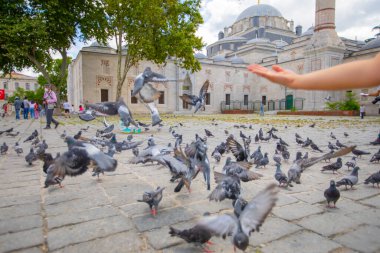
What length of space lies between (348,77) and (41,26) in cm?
2509

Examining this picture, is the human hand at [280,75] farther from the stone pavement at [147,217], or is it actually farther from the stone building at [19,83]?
the stone building at [19,83]

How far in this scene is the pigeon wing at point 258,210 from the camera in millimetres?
1630

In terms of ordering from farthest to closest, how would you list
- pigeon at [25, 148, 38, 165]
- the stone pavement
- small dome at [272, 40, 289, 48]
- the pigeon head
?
small dome at [272, 40, 289, 48], pigeon at [25, 148, 38, 165], the stone pavement, the pigeon head

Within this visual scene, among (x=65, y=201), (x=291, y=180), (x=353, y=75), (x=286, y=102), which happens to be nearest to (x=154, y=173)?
(x=65, y=201)

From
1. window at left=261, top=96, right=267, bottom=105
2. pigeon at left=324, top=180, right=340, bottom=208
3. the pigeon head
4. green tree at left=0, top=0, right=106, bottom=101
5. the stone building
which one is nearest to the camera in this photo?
the pigeon head

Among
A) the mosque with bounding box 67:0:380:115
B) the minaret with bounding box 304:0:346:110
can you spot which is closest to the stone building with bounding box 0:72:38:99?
the mosque with bounding box 67:0:380:115

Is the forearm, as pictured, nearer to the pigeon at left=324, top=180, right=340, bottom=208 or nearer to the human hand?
the human hand

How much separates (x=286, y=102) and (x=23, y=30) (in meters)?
35.7

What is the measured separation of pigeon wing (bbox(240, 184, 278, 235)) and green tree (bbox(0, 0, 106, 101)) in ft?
80.4

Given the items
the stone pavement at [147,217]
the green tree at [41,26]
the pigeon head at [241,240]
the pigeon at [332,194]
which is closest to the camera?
the pigeon head at [241,240]

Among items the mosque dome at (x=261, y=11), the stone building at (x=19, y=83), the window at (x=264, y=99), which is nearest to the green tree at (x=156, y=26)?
the window at (x=264, y=99)

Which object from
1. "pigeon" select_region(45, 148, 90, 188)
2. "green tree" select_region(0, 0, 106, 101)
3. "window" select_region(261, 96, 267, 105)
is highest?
"green tree" select_region(0, 0, 106, 101)

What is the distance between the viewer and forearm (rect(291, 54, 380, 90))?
1353mm

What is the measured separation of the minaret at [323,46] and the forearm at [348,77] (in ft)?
112
